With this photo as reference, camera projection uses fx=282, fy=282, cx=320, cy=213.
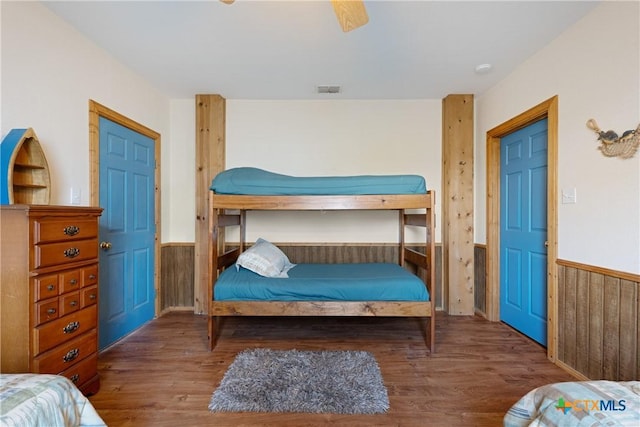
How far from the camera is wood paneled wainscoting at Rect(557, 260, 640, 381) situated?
163 centimetres

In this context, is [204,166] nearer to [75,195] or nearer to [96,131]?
[96,131]

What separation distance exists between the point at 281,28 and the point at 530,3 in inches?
63.0

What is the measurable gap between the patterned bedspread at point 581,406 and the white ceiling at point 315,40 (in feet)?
6.73

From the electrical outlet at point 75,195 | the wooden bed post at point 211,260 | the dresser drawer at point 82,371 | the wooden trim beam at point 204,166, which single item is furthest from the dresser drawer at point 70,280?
the wooden trim beam at point 204,166

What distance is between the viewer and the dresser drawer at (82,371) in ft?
5.18

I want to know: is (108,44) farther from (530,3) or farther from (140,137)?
(530,3)

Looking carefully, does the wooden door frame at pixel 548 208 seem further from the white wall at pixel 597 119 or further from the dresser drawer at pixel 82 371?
the dresser drawer at pixel 82 371

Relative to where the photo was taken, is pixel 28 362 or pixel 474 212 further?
pixel 474 212

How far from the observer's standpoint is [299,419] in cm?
156

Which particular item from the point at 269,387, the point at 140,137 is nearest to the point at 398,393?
the point at 269,387

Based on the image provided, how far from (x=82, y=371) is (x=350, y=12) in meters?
2.46

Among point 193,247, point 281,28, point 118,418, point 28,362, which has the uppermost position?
point 281,28

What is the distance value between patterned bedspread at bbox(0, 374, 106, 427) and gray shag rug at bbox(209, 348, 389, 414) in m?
0.75

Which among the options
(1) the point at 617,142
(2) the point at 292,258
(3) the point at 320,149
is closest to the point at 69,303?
(2) the point at 292,258
